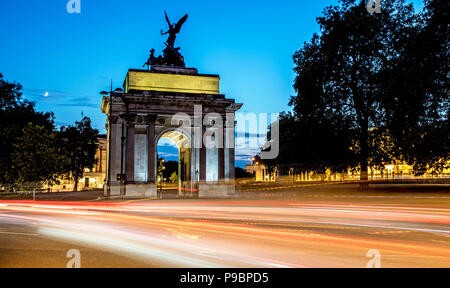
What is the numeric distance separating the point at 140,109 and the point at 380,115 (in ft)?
71.9

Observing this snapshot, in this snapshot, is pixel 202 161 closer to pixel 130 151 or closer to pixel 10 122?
pixel 130 151

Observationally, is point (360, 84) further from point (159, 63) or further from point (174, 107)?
point (159, 63)

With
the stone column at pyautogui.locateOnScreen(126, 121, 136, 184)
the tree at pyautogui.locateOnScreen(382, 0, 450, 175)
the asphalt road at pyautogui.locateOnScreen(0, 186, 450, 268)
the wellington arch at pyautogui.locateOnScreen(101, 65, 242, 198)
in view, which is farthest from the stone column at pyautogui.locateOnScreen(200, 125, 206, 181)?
the asphalt road at pyautogui.locateOnScreen(0, 186, 450, 268)

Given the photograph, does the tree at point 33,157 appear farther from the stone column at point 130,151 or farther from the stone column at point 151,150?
the stone column at point 151,150

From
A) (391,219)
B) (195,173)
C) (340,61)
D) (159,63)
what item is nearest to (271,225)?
(391,219)

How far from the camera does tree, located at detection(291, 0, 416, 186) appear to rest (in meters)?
31.1

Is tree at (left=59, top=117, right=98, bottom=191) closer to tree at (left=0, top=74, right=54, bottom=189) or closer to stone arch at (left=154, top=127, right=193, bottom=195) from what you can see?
tree at (left=0, top=74, right=54, bottom=189)

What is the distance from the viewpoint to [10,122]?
1925 inches

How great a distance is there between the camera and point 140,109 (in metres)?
39.7

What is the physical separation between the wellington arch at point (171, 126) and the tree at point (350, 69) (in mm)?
10911

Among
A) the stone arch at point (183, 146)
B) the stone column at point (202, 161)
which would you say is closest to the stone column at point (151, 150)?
the stone arch at point (183, 146)

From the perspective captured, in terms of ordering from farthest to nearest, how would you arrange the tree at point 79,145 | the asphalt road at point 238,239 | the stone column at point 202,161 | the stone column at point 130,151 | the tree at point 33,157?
the tree at point 79,145 < the tree at point 33,157 < the stone column at point 202,161 < the stone column at point 130,151 < the asphalt road at point 238,239

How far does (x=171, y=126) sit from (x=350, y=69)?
60.7 ft

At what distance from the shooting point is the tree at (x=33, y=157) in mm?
41969
